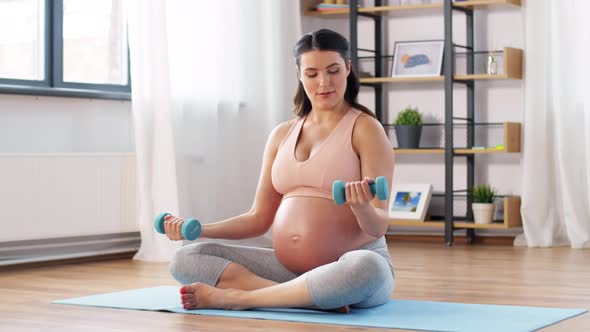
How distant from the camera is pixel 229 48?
16.1 feet

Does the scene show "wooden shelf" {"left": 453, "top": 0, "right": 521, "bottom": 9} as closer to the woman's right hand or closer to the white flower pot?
the white flower pot

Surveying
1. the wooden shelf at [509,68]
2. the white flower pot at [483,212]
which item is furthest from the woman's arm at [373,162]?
the white flower pot at [483,212]

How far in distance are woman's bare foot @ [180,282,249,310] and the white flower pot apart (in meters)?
2.73

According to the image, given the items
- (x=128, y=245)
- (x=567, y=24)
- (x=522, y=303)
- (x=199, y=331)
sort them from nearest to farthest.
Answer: (x=199, y=331) < (x=522, y=303) < (x=128, y=245) < (x=567, y=24)

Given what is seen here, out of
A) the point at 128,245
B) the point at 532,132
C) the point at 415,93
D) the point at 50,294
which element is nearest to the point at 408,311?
the point at 50,294

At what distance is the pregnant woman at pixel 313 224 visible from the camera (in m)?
2.53

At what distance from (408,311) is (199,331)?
2.01 ft

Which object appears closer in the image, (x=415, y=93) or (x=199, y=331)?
(x=199, y=331)

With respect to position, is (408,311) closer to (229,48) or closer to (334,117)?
(334,117)

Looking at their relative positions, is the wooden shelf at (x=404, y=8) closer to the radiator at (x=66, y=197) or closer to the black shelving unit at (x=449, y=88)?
the black shelving unit at (x=449, y=88)

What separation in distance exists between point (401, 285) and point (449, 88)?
2.04m

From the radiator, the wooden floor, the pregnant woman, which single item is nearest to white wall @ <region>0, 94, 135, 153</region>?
the radiator

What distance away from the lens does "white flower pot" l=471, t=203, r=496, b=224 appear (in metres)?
5.17

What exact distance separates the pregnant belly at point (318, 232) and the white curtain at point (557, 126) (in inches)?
101
